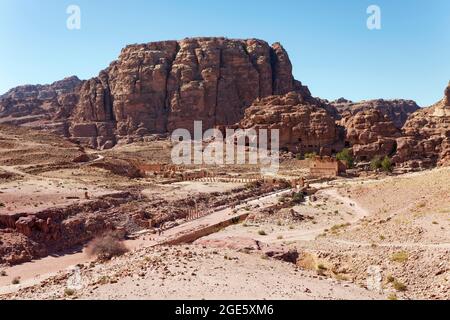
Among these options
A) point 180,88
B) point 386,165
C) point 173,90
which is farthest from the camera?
point 173,90

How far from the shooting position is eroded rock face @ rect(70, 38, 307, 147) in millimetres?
123125

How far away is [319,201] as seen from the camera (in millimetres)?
47469

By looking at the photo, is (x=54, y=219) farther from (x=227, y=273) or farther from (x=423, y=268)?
(x=423, y=268)

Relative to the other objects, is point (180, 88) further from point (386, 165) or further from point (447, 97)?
point (386, 165)

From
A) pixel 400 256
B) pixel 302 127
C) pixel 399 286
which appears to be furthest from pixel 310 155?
pixel 399 286

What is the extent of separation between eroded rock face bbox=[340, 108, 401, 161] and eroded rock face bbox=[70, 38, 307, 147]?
4096 cm

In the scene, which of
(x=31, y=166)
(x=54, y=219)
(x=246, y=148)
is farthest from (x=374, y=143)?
(x=54, y=219)

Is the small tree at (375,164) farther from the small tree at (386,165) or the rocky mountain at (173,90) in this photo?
the rocky mountain at (173,90)

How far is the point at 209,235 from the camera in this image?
3322 cm

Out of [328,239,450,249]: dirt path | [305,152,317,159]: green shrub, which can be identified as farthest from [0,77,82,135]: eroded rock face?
[328,239,450,249]: dirt path

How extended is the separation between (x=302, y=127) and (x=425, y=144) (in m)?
22.6

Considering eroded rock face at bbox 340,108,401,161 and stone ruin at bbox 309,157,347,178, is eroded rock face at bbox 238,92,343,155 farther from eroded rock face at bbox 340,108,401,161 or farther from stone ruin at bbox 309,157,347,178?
stone ruin at bbox 309,157,347,178

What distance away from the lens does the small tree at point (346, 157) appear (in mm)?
79125

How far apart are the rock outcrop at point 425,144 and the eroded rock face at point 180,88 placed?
1819 inches
